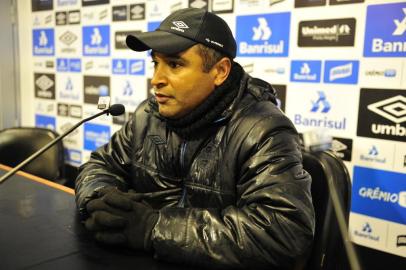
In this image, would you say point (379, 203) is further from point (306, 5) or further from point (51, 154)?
point (51, 154)

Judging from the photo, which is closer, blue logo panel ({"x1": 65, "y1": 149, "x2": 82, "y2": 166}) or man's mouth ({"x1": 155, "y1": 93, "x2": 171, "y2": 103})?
man's mouth ({"x1": 155, "y1": 93, "x2": 171, "y2": 103})

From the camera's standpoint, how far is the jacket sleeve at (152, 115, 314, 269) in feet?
3.30

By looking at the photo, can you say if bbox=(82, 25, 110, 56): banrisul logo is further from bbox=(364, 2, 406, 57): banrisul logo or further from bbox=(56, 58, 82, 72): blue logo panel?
bbox=(364, 2, 406, 57): banrisul logo

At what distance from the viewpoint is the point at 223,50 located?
4.25ft

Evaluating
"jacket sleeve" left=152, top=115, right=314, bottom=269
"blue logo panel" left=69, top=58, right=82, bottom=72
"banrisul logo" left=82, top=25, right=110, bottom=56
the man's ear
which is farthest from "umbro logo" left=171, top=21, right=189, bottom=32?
"blue logo panel" left=69, top=58, right=82, bottom=72

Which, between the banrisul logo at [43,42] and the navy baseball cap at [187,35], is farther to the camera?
the banrisul logo at [43,42]

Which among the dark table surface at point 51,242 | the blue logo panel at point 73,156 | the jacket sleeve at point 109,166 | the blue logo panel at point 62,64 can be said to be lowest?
the blue logo panel at point 73,156

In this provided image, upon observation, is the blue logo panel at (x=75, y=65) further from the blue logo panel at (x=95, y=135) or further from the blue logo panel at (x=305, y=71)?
the blue logo panel at (x=305, y=71)

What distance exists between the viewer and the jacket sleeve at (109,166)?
142cm

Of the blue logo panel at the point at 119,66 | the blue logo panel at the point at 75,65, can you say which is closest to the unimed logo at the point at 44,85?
the blue logo panel at the point at 75,65

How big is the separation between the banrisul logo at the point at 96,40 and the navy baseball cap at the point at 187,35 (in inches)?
84.5

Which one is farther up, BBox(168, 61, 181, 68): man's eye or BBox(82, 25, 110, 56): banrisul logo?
BBox(82, 25, 110, 56): banrisul logo

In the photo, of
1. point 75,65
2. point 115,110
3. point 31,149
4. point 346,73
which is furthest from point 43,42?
point 115,110

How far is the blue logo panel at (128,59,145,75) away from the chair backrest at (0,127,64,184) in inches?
30.4
